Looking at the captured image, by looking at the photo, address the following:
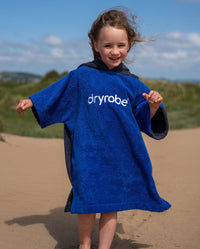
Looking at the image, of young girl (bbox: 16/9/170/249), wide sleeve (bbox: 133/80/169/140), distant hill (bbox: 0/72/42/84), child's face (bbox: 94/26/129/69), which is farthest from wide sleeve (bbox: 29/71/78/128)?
distant hill (bbox: 0/72/42/84)

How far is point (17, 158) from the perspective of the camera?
20.2 feet

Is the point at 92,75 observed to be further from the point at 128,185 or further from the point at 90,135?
the point at 128,185

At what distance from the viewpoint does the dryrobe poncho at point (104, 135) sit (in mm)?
2760

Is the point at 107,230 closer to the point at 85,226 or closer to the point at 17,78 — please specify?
the point at 85,226

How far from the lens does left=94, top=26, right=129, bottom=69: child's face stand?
9.21ft

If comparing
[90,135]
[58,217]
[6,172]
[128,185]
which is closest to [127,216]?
[58,217]

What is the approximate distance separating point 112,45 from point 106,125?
57 centimetres

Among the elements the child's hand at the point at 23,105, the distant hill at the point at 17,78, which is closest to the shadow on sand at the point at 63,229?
the child's hand at the point at 23,105

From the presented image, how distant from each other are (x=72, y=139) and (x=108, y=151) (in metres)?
0.30

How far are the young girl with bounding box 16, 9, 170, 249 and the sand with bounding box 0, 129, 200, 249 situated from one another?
58 cm

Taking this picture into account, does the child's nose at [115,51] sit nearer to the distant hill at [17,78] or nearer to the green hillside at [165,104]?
the green hillside at [165,104]

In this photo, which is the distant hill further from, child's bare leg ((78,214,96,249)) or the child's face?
child's bare leg ((78,214,96,249))

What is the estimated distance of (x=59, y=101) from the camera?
298cm

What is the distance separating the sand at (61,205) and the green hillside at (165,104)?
293 cm
